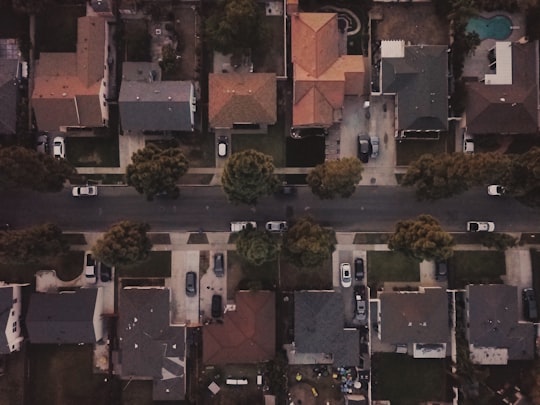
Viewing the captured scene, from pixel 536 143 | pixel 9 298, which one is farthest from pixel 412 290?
pixel 9 298

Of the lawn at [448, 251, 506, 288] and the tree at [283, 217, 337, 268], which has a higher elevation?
the tree at [283, 217, 337, 268]

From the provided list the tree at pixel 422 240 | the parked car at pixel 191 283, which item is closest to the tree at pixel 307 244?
the tree at pixel 422 240

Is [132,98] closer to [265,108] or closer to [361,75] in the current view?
[265,108]

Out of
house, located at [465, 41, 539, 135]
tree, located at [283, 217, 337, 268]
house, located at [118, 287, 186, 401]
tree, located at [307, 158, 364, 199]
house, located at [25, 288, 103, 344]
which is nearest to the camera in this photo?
tree, located at [283, 217, 337, 268]

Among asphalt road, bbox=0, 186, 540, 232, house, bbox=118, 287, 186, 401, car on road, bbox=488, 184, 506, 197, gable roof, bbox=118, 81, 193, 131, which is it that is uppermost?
gable roof, bbox=118, 81, 193, 131

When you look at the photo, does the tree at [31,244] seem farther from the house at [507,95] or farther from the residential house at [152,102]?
the house at [507,95]

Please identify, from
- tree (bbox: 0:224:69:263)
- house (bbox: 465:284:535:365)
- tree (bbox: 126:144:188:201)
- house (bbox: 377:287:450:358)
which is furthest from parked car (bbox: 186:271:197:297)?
house (bbox: 465:284:535:365)

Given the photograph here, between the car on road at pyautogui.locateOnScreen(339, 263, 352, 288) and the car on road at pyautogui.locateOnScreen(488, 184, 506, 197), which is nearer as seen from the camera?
the car on road at pyautogui.locateOnScreen(339, 263, 352, 288)

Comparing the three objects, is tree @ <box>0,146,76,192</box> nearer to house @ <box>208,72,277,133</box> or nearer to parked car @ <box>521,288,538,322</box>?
house @ <box>208,72,277,133</box>
